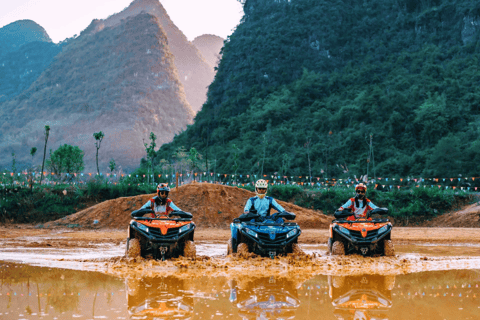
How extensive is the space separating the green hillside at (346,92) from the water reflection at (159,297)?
1408 inches

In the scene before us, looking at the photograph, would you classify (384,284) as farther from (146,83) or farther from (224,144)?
(146,83)

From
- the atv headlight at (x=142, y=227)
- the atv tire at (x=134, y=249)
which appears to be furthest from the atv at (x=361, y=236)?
the atv tire at (x=134, y=249)

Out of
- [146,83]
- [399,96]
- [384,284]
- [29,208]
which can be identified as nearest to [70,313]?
[384,284]

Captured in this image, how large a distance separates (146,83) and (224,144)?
6931cm

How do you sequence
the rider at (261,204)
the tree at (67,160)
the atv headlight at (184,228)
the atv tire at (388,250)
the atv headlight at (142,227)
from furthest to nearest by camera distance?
the tree at (67,160) → the atv tire at (388,250) → the rider at (261,204) → the atv headlight at (184,228) → the atv headlight at (142,227)

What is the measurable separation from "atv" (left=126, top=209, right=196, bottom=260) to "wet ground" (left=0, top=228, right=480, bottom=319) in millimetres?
302

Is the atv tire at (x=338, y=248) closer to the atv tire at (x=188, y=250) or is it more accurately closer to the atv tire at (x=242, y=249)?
the atv tire at (x=242, y=249)

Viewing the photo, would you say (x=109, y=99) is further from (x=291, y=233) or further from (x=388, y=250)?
(x=291, y=233)

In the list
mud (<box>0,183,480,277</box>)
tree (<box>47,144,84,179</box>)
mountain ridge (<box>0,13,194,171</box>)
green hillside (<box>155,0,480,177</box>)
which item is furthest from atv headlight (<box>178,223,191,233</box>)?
mountain ridge (<box>0,13,194,171</box>)

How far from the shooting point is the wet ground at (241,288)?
6.24 metres

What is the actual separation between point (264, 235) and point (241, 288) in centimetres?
257

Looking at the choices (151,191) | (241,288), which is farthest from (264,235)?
(151,191)

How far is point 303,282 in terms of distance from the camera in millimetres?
8398

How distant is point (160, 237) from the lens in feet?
33.8
